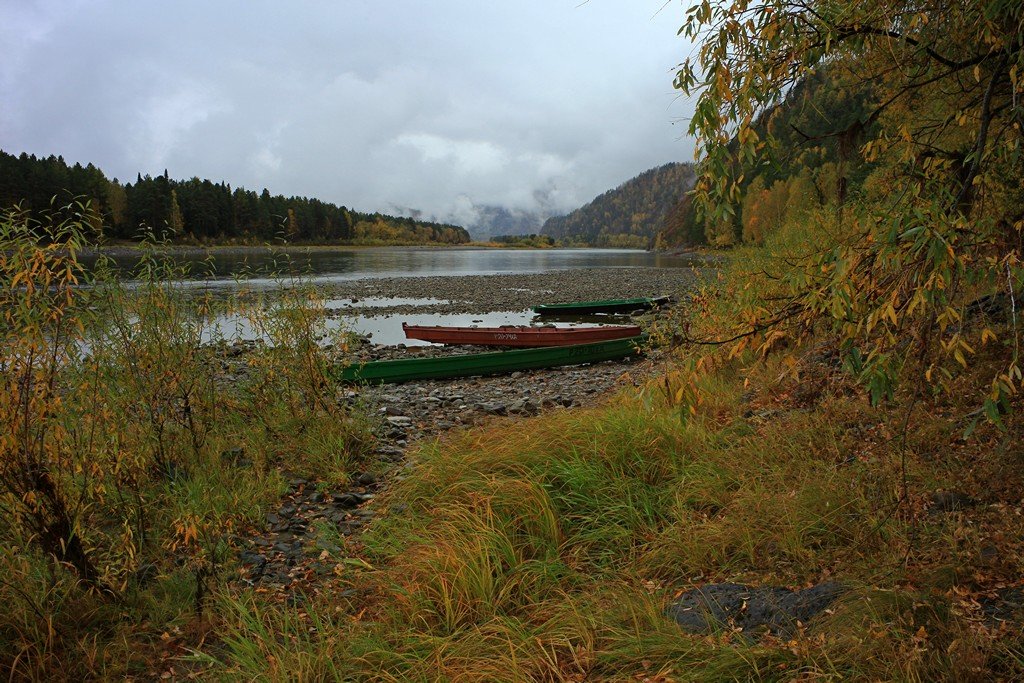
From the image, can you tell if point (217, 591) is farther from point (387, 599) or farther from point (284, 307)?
point (284, 307)

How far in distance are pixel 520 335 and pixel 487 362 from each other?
4330 mm

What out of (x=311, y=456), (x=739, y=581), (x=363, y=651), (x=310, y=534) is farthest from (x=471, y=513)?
(x=311, y=456)

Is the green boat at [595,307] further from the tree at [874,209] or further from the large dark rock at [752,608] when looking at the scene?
the large dark rock at [752,608]

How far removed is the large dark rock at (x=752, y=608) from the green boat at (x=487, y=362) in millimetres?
8866

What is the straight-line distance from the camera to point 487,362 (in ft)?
47.0

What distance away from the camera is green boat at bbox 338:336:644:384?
1309 centimetres

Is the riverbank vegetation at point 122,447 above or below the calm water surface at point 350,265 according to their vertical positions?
below

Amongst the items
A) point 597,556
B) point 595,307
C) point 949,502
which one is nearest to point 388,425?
point 597,556

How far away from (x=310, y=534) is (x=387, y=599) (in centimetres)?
176

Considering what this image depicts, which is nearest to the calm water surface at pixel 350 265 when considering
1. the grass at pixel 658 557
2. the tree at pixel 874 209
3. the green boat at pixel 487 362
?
the green boat at pixel 487 362

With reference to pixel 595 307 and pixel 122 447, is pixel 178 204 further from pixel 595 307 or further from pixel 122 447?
pixel 122 447

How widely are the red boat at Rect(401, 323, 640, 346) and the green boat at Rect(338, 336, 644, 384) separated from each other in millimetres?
1143

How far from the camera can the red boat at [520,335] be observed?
696 inches

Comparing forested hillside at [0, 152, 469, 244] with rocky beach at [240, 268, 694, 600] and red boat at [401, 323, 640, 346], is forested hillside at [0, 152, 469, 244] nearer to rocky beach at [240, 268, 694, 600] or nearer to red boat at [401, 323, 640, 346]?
red boat at [401, 323, 640, 346]
